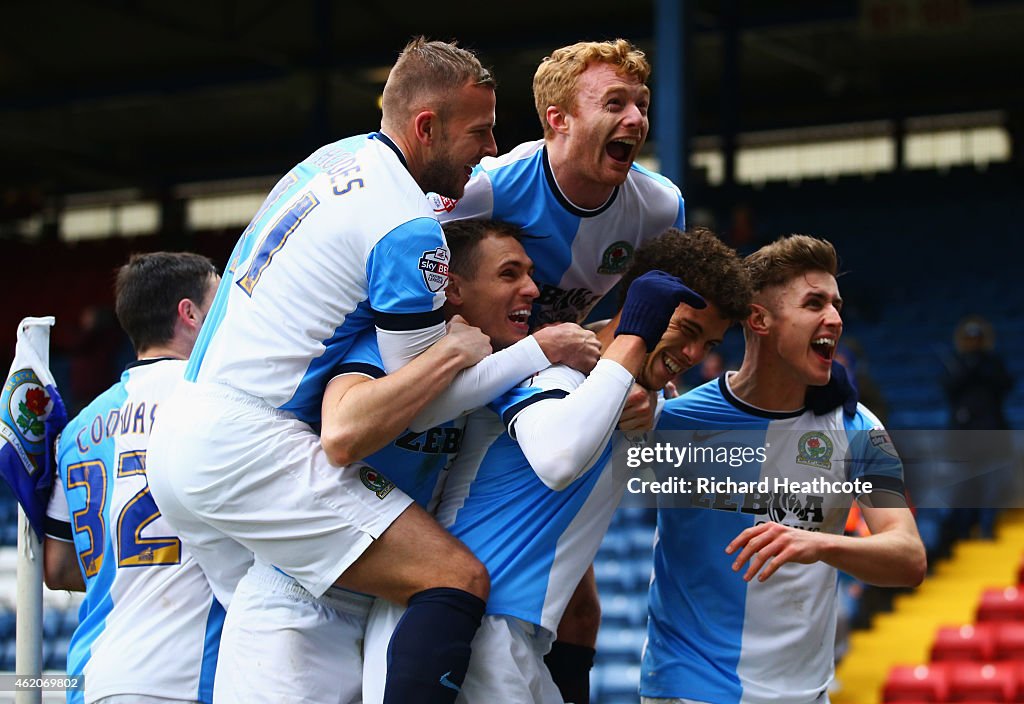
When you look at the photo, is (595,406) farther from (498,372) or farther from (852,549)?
(852,549)

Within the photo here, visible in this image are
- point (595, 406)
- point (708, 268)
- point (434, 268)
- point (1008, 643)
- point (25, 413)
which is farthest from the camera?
point (1008, 643)

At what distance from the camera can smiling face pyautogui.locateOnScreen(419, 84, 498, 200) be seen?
3.70m

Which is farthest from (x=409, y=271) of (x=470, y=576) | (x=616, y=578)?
(x=616, y=578)

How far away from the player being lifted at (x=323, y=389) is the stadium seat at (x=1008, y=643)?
565 centimetres

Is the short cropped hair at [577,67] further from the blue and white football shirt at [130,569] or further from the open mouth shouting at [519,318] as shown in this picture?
the blue and white football shirt at [130,569]

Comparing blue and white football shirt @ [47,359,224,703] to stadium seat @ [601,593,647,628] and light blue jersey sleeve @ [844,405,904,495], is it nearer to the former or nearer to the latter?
light blue jersey sleeve @ [844,405,904,495]

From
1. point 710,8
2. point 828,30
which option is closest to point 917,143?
point 828,30

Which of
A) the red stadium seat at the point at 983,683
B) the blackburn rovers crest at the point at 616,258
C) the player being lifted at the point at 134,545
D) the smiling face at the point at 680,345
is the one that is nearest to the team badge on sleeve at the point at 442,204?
the blackburn rovers crest at the point at 616,258

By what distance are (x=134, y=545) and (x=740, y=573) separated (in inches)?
75.4

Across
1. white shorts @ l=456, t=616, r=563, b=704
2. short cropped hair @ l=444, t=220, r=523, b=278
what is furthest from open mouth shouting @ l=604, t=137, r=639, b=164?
white shorts @ l=456, t=616, r=563, b=704

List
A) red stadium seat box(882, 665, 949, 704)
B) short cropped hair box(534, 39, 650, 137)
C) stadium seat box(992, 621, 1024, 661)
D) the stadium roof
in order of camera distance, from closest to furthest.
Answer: short cropped hair box(534, 39, 650, 137) → red stadium seat box(882, 665, 949, 704) → stadium seat box(992, 621, 1024, 661) → the stadium roof

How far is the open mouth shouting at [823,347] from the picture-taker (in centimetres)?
404

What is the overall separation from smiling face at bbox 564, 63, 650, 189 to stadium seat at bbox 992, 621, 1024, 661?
527 centimetres

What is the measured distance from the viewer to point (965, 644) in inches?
323
